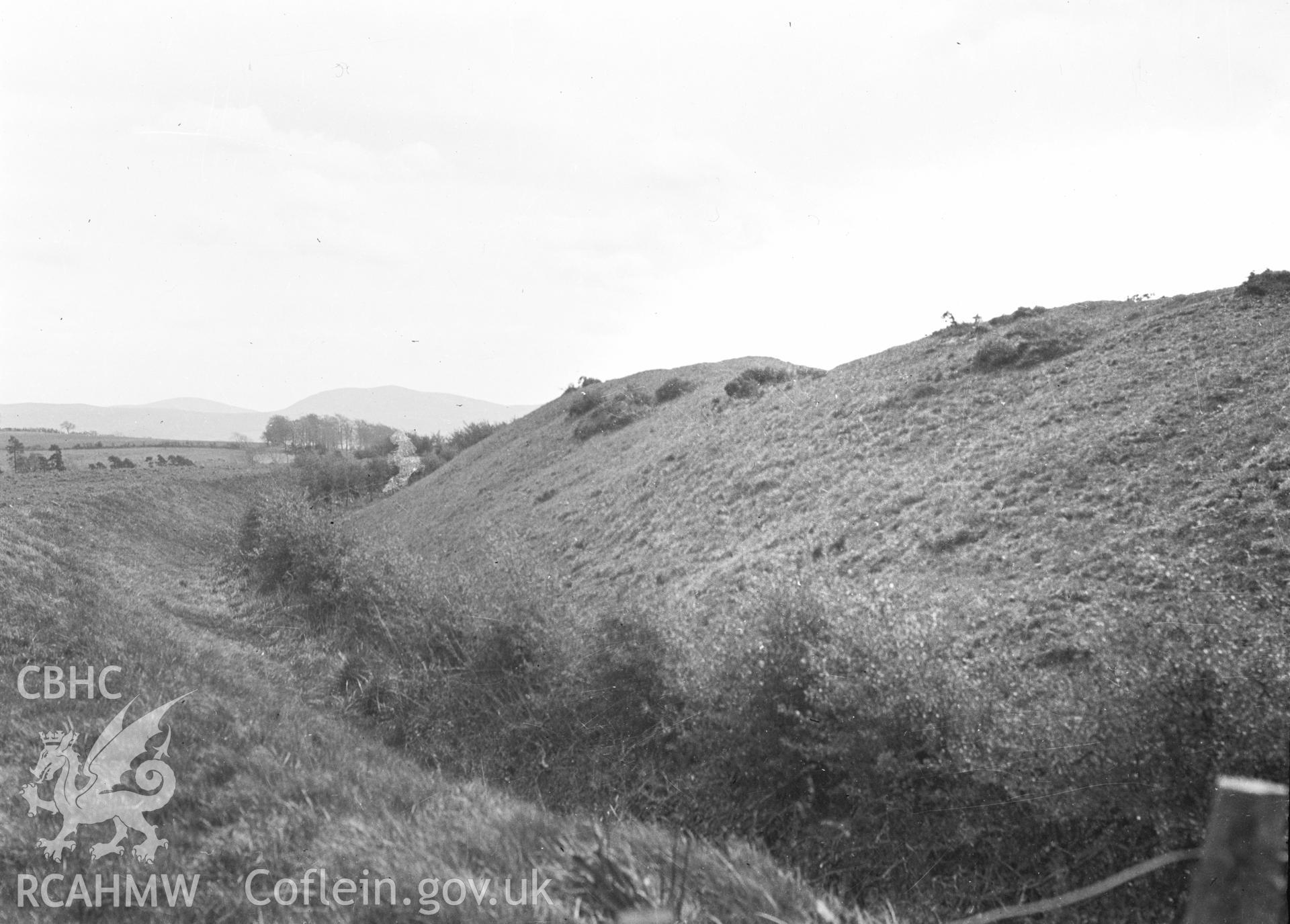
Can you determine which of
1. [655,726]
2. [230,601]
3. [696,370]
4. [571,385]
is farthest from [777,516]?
[571,385]

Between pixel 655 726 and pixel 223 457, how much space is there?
7506 centimetres

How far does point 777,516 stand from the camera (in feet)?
47.6

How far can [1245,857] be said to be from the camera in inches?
89.6

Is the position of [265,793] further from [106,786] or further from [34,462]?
[34,462]
